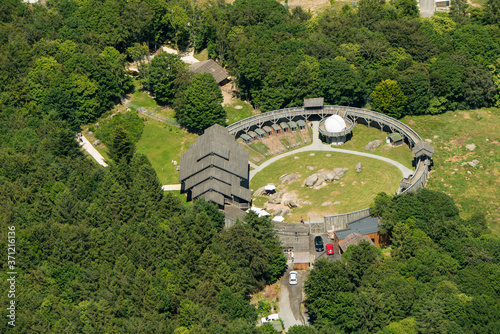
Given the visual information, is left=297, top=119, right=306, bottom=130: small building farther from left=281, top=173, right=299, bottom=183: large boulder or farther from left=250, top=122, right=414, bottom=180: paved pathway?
left=281, top=173, right=299, bottom=183: large boulder

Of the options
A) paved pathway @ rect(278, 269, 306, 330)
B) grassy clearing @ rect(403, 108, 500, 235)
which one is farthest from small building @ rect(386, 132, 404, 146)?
paved pathway @ rect(278, 269, 306, 330)

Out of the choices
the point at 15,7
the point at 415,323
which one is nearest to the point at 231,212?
the point at 415,323

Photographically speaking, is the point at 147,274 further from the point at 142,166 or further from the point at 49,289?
the point at 142,166

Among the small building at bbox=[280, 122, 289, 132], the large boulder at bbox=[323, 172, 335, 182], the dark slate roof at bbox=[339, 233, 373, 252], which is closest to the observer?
the dark slate roof at bbox=[339, 233, 373, 252]

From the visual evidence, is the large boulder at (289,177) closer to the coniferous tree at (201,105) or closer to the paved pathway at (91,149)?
the coniferous tree at (201,105)

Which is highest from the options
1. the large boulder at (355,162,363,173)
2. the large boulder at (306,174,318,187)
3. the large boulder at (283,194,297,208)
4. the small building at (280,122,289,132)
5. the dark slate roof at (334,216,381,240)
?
the small building at (280,122,289,132)

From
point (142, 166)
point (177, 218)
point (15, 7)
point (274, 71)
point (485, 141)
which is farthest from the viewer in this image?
point (15, 7)

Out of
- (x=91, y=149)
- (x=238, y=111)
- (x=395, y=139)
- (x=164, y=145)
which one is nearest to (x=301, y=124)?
(x=238, y=111)
